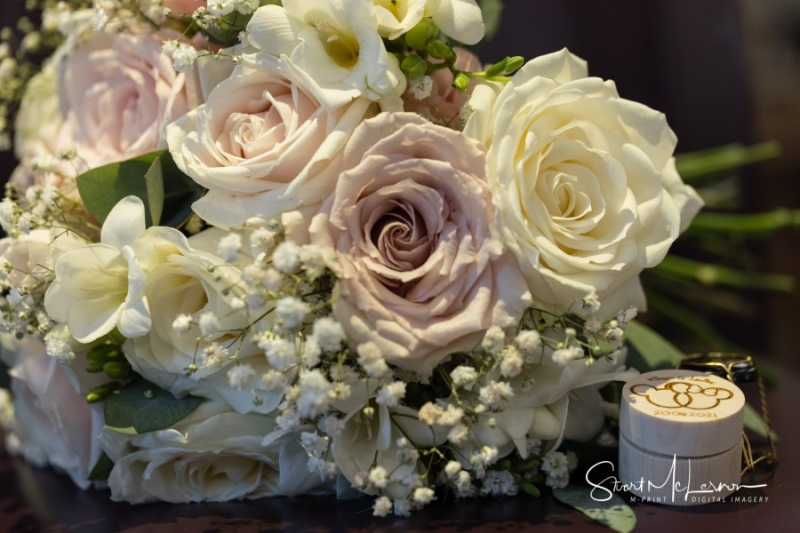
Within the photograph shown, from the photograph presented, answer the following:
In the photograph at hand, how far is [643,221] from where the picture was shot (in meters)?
0.65

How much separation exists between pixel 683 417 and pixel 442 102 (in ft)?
1.06

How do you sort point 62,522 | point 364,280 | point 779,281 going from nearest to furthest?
point 364,280 → point 62,522 → point 779,281

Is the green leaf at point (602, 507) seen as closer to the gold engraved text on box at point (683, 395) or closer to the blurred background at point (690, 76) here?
the gold engraved text on box at point (683, 395)

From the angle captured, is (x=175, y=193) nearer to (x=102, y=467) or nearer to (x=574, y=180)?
(x=102, y=467)

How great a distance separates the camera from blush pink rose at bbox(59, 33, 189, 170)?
755mm

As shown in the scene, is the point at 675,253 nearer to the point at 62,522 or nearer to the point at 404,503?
the point at 404,503

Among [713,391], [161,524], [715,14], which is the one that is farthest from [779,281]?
[161,524]

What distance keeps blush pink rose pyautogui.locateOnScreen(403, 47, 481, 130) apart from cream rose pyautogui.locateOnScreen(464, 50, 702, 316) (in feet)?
0.14

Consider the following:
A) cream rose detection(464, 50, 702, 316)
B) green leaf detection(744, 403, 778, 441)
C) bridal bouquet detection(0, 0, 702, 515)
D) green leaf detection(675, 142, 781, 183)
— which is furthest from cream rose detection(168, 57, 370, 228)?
green leaf detection(675, 142, 781, 183)

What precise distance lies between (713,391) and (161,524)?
17.9 inches

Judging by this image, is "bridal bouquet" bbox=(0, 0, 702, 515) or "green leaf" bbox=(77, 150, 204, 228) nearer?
"bridal bouquet" bbox=(0, 0, 702, 515)

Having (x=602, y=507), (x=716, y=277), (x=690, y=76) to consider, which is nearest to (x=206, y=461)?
(x=602, y=507)
